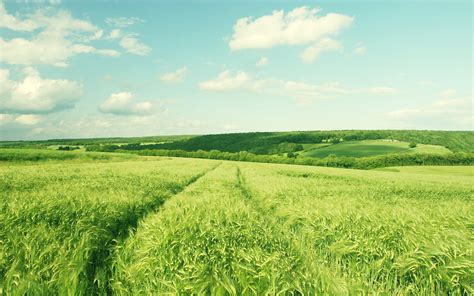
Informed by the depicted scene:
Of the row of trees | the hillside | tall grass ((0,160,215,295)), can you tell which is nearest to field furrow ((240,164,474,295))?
tall grass ((0,160,215,295))

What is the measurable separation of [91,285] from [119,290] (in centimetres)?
53

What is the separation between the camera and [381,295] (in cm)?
343

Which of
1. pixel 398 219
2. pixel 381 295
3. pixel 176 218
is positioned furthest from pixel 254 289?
pixel 398 219

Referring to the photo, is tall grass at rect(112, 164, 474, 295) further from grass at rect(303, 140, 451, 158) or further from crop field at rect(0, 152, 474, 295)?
grass at rect(303, 140, 451, 158)

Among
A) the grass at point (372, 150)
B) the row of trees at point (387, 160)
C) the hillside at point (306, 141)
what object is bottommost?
the row of trees at point (387, 160)

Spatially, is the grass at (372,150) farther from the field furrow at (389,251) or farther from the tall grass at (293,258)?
the tall grass at (293,258)

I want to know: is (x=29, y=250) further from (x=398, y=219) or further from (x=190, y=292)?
(x=398, y=219)

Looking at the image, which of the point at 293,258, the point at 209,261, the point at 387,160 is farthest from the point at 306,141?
the point at 209,261

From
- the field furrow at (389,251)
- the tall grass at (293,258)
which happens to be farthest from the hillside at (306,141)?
the tall grass at (293,258)

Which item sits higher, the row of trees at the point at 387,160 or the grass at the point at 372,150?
the grass at the point at 372,150

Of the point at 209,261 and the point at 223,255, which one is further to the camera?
the point at 223,255

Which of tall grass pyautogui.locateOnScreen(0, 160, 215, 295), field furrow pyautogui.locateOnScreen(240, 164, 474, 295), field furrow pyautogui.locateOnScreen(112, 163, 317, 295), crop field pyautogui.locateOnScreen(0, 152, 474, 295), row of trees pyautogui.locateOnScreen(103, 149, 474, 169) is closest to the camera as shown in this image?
field furrow pyautogui.locateOnScreen(112, 163, 317, 295)

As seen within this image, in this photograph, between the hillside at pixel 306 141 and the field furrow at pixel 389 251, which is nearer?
the field furrow at pixel 389 251

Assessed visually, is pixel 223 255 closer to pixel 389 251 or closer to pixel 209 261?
pixel 209 261
